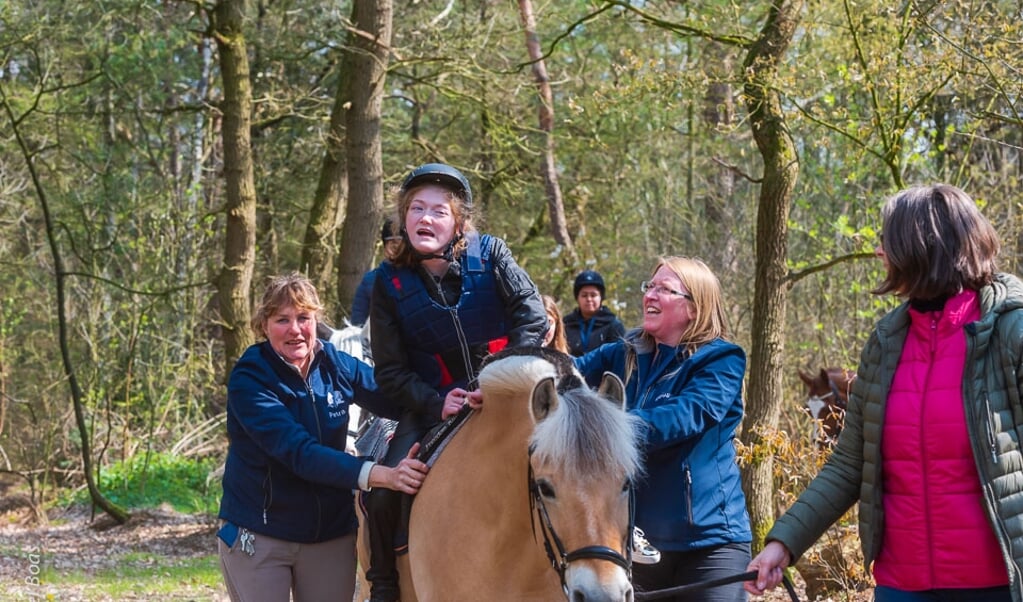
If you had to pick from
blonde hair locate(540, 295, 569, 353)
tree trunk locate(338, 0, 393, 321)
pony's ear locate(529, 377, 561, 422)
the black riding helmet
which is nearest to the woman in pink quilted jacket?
pony's ear locate(529, 377, 561, 422)

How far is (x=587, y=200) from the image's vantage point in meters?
20.3

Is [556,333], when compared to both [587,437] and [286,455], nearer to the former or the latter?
[286,455]

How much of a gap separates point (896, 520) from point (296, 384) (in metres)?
2.50

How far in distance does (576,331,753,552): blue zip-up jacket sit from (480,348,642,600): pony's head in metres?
0.31

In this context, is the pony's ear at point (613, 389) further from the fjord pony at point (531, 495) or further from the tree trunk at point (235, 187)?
the tree trunk at point (235, 187)

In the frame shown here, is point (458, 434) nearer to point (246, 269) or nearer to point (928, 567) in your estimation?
point (928, 567)

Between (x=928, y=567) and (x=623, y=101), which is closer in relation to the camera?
(x=928, y=567)

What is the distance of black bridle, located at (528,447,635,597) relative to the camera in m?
3.35

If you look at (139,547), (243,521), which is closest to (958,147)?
(139,547)

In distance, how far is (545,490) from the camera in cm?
358

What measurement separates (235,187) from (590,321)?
387 cm

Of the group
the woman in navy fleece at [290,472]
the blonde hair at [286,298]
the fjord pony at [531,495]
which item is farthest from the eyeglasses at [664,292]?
the blonde hair at [286,298]

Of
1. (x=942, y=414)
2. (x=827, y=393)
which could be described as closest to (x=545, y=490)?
(x=942, y=414)

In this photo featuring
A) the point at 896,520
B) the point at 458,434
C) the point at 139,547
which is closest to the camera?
the point at 896,520
